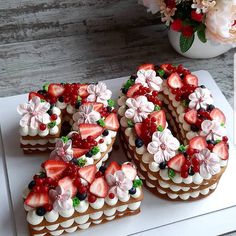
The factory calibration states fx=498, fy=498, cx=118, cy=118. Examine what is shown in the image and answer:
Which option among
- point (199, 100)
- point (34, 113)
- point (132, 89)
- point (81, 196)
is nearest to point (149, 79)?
point (132, 89)

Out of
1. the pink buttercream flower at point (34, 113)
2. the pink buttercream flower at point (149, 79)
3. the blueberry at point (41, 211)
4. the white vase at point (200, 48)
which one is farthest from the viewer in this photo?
the white vase at point (200, 48)

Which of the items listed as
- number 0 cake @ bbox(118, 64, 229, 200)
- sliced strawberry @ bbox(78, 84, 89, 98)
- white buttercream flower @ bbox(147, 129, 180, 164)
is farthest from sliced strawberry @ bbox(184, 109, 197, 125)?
sliced strawberry @ bbox(78, 84, 89, 98)

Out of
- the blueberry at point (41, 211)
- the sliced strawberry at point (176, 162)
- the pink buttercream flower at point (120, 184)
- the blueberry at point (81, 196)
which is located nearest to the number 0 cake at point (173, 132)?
the sliced strawberry at point (176, 162)

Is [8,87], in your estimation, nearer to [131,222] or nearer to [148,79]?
[148,79]

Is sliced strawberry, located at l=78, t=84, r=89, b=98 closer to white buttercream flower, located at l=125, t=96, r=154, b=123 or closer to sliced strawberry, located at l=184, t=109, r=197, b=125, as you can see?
white buttercream flower, located at l=125, t=96, r=154, b=123

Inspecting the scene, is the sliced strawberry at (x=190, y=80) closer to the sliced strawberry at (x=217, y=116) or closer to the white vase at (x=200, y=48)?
the sliced strawberry at (x=217, y=116)

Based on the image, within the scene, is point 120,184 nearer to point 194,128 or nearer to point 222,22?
point 194,128
